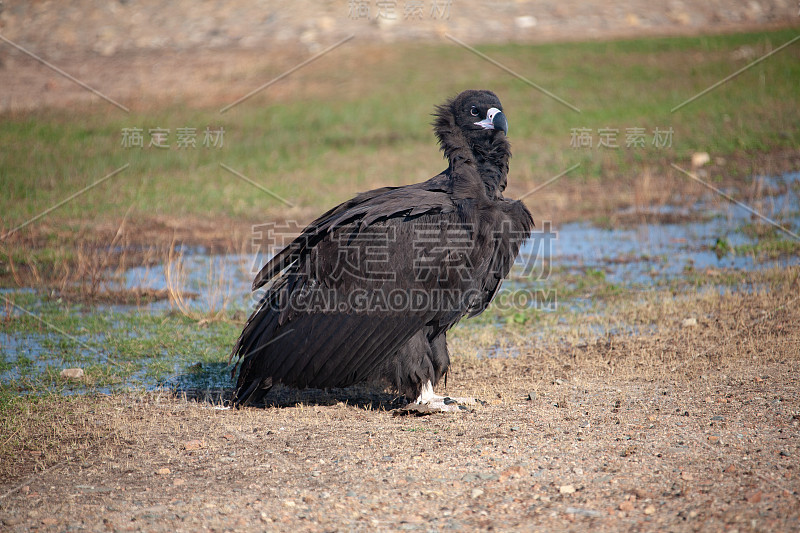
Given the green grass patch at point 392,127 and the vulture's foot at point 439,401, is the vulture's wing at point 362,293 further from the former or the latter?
the green grass patch at point 392,127

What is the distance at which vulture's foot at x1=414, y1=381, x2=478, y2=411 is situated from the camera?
6.11m

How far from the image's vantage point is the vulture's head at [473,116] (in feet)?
21.4

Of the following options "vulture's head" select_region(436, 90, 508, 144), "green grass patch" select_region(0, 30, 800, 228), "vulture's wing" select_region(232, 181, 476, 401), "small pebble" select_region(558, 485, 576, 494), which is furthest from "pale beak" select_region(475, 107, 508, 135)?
"green grass patch" select_region(0, 30, 800, 228)

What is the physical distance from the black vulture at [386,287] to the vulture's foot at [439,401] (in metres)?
0.01

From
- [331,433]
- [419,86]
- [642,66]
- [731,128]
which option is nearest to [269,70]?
[419,86]

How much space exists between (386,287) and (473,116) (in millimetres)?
1659

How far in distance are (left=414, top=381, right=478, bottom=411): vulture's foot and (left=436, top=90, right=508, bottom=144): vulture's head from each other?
198 centimetres

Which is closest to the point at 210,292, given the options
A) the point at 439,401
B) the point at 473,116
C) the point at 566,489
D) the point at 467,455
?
the point at 439,401

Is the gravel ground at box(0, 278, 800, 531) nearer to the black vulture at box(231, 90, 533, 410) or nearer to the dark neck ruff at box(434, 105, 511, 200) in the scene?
the black vulture at box(231, 90, 533, 410)

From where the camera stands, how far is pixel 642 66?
789 inches

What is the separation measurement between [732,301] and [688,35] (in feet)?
53.7

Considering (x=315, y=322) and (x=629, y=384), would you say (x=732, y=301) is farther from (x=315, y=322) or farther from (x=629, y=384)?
(x=315, y=322)

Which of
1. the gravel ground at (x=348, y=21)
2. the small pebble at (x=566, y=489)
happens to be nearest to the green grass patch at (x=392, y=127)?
the gravel ground at (x=348, y=21)

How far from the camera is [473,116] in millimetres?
6586
